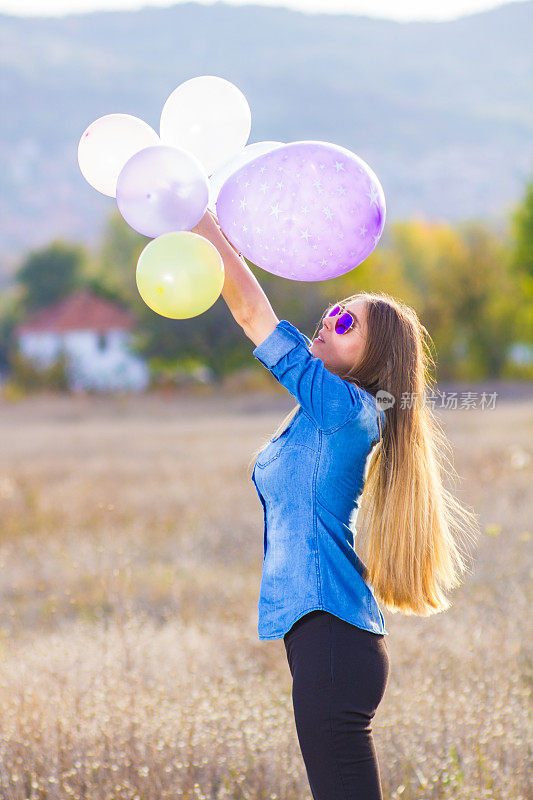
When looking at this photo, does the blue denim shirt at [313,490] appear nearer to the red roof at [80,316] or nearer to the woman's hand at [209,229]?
the woman's hand at [209,229]

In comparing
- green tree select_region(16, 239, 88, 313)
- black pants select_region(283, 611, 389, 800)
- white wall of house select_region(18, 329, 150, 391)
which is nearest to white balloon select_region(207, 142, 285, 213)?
black pants select_region(283, 611, 389, 800)

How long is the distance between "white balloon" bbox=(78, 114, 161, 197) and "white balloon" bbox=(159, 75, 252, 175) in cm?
13

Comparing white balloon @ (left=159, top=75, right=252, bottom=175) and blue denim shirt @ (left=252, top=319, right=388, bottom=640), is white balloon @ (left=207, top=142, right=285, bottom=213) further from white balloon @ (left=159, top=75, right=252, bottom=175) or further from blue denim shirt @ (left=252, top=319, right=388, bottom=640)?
blue denim shirt @ (left=252, top=319, right=388, bottom=640)

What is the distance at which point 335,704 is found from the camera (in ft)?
6.47

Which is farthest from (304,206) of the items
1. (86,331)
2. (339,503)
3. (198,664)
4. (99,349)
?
(99,349)

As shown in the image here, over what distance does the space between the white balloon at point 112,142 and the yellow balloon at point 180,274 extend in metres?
0.47

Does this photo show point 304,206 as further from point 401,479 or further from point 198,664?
point 198,664

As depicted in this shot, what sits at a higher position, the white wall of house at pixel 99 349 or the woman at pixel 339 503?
the woman at pixel 339 503

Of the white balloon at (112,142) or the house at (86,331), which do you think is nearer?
the white balloon at (112,142)

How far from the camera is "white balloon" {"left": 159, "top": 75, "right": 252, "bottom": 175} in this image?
2568 millimetres

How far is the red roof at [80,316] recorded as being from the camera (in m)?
50.7

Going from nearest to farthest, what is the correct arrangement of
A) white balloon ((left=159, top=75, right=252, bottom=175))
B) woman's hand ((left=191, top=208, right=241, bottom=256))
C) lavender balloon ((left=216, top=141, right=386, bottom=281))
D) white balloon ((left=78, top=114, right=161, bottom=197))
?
lavender balloon ((left=216, top=141, right=386, bottom=281))
woman's hand ((left=191, top=208, right=241, bottom=256))
white balloon ((left=78, top=114, right=161, bottom=197))
white balloon ((left=159, top=75, right=252, bottom=175))

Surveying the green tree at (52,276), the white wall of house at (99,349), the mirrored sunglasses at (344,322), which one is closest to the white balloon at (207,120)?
the mirrored sunglasses at (344,322)

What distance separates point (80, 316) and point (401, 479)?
50458mm
